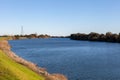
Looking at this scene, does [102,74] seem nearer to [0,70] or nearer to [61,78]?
[61,78]

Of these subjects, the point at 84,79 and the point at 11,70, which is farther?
the point at 84,79

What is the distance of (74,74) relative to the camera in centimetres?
5481

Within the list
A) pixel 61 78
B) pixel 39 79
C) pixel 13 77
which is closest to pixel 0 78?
pixel 13 77

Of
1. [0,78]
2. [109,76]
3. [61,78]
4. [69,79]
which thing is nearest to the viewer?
[0,78]

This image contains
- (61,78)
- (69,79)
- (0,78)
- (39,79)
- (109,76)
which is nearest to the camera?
(0,78)

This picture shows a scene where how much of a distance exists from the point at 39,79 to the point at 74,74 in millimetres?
21297

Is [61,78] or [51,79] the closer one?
[51,79]

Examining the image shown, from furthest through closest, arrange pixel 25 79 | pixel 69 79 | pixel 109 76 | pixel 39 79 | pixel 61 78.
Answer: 1. pixel 109 76
2. pixel 69 79
3. pixel 61 78
4. pixel 39 79
5. pixel 25 79

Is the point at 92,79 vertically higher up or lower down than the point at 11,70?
lower down

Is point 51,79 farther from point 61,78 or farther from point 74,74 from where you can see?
point 74,74

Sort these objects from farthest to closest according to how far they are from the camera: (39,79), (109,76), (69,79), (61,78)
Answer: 1. (109,76)
2. (69,79)
3. (61,78)
4. (39,79)

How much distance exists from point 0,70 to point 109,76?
29.3 metres

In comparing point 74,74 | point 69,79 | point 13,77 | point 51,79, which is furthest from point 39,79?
point 74,74

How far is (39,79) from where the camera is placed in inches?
1352
